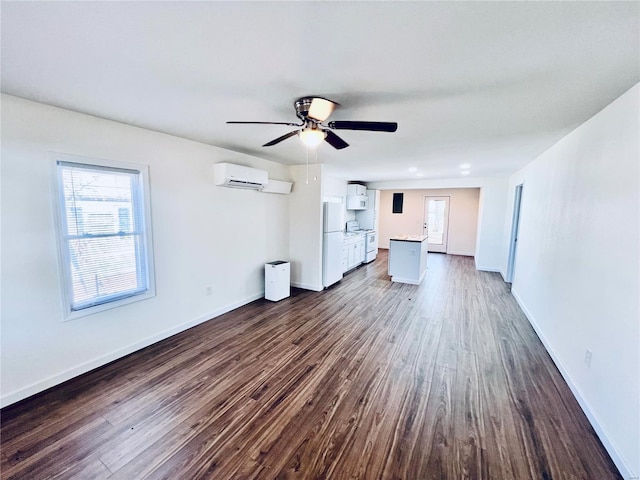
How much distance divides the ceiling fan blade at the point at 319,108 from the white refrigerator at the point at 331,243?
2999 mm

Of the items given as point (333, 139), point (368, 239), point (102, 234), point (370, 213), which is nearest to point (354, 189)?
point (370, 213)

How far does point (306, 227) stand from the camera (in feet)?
16.4

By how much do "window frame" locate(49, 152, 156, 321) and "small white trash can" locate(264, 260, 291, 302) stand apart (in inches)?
70.5

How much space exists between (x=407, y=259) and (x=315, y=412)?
416cm

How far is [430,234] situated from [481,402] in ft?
26.0

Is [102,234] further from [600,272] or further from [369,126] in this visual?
[600,272]

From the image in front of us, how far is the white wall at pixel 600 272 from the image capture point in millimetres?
1640

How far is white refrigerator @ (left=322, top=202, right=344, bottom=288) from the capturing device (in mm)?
5061

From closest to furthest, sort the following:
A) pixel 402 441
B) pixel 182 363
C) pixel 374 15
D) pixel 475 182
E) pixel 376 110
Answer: pixel 374 15, pixel 402 441, pixel 376 110, pixel 182 363, pixel 475 182

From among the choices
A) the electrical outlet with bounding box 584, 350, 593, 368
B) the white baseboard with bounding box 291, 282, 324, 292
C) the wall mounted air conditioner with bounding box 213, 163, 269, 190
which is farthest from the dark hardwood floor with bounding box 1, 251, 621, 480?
the wall mounted air conditioner with bounding box 213, 163, 269, 190

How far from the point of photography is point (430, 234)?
953cm

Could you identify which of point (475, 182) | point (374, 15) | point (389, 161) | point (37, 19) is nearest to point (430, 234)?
point (475, 182)

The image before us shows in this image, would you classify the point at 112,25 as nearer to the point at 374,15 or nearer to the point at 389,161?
the point at 374,15

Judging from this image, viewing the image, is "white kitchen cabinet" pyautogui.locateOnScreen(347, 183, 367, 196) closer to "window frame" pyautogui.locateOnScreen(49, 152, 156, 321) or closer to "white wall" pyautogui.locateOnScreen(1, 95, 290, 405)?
"white wall" pyautogui.locateOnScreen(1, 95, 290, 405)
